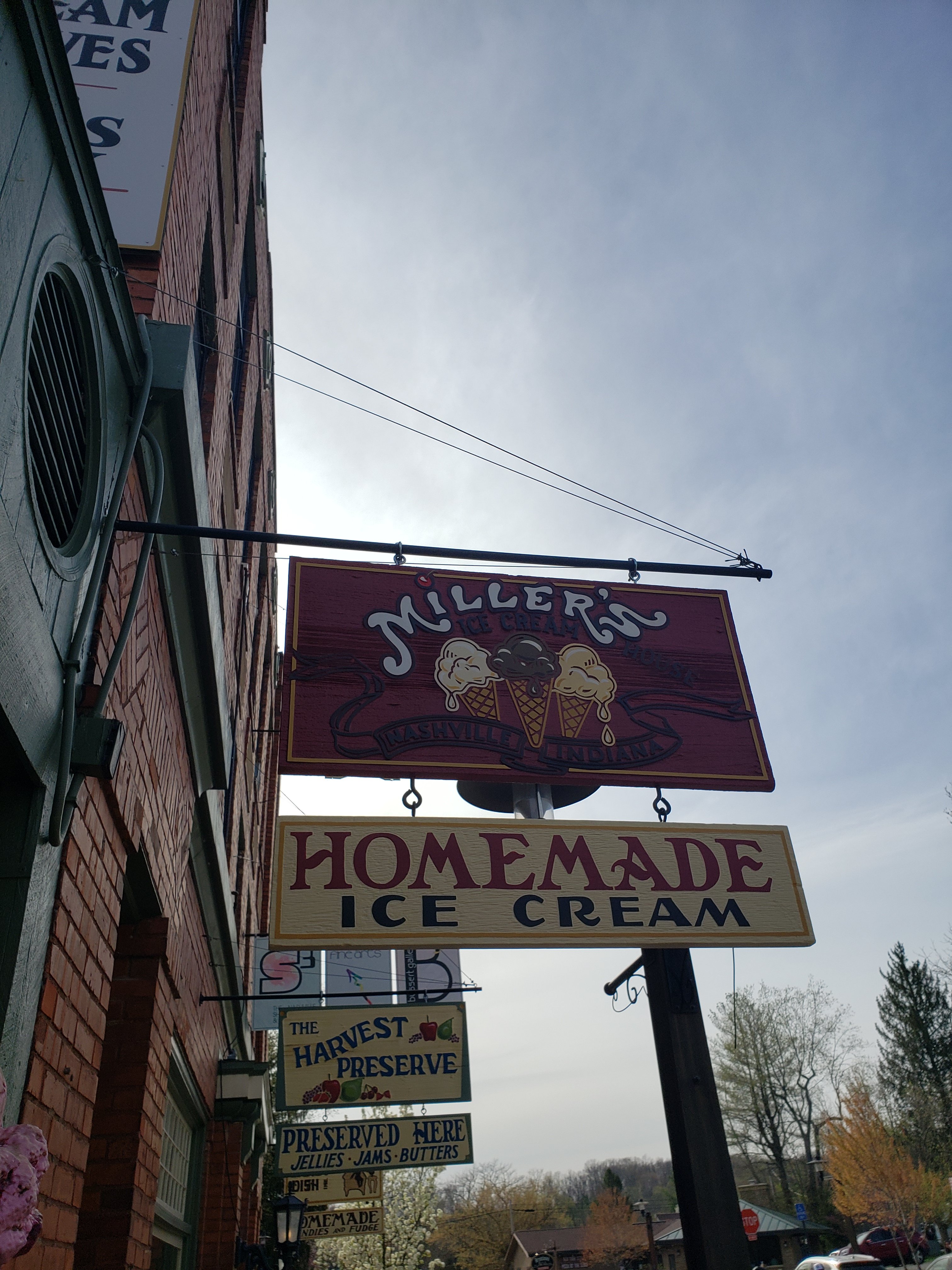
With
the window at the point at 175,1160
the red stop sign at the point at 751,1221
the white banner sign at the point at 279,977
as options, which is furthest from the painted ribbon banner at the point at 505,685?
the red stop sign at the point at 751,1221

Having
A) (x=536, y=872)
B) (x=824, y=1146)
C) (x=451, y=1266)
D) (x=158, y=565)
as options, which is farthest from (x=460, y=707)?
(x=451, y=1266)

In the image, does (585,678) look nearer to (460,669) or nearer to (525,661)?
(525,661)

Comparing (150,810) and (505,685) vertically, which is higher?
(505,685)

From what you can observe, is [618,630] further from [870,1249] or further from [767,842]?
[870,1249]

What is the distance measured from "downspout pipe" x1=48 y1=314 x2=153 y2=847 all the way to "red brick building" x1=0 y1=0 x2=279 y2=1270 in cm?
4

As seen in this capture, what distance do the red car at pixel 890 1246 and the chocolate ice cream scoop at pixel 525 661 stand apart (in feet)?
116

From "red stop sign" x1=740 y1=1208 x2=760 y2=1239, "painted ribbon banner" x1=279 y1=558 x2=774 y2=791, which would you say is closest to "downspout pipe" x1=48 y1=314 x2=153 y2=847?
"painted ribbon banner" x1=279 y1=558 x2=774 y2=791

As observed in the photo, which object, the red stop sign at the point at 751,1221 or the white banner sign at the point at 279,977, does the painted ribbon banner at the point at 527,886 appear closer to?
the white banner sign at the point at 279,977

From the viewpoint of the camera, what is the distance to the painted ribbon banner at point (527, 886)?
3650 millimetres

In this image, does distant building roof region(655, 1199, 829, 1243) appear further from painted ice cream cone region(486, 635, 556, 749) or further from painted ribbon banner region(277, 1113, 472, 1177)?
painted ice cream cone region(486, 635, 556, 749)

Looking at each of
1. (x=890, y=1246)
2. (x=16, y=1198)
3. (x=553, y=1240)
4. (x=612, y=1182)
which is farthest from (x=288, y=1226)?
(x=612, y=1182)

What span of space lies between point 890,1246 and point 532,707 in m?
39.6

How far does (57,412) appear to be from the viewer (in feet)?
9.38

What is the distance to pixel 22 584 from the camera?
2.47m
